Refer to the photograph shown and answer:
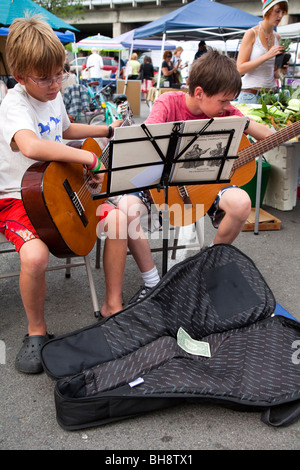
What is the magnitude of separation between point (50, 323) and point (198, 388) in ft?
3.55

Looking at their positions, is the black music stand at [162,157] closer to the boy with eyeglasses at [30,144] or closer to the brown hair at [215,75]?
the boy with eyeglasses at [30,144]

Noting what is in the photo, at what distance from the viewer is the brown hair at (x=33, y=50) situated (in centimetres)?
189

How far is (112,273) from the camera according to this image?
231cm

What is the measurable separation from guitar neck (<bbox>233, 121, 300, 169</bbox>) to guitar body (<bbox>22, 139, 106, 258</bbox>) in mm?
1149

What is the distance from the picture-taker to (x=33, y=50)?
1.88 m

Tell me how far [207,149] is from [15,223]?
3.24ft

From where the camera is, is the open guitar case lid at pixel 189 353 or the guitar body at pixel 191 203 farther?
the guitar body at pixel 191 203

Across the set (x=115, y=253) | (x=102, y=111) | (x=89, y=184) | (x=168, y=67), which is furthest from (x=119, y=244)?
(x=168, y=67)

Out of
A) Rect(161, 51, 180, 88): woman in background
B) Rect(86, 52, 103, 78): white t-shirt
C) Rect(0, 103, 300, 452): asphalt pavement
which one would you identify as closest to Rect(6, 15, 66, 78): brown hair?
Rect(0, 103, 300, 452): asphalt pavement

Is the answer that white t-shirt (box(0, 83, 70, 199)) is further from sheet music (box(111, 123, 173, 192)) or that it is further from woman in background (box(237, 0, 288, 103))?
woman in background (box(237, 0, 288, 103))

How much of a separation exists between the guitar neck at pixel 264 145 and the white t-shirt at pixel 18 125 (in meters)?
1.23

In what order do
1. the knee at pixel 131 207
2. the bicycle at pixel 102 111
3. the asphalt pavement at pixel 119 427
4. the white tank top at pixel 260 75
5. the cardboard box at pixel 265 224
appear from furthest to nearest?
1. the bicycle at pixel 102 111
2. the white tank top at pixel 260 75
3. the cardboard box at pixel 265 224
4. the knee at pixel 131 207
5. the asphalt pavement at pixel 119 427

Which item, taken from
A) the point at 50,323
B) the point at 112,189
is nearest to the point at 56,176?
the point at 112,189

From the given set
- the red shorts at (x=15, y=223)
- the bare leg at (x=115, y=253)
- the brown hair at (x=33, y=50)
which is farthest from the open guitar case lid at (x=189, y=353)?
the brown hair at (x=33, y=50)
